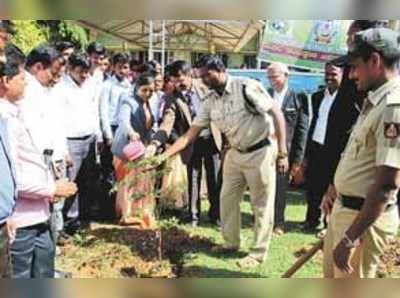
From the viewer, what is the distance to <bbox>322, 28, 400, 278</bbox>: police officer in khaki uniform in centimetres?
239

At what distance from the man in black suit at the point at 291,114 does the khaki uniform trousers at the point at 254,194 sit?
78mm

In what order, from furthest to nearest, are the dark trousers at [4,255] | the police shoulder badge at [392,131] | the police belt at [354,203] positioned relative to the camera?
1. the dark trousers at [4,255]
2. the police belt at [354,203]
3. the police shoulder badge at [392,131]

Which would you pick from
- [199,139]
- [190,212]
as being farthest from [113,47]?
[190,212]

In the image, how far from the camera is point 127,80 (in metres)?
2.62

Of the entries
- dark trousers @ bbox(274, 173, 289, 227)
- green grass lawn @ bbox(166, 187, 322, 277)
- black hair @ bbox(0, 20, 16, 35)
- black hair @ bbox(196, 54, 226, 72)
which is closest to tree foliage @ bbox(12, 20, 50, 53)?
black hair @ bbox(0, 20, 16, 35)

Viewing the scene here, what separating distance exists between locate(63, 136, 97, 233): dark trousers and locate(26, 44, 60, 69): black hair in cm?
36

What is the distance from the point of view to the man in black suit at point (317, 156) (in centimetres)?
256

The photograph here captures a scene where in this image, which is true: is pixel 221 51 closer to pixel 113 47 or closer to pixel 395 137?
pixel 113 47

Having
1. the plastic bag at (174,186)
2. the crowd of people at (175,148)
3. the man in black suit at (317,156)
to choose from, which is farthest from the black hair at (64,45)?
the man in black suit at (317,156)

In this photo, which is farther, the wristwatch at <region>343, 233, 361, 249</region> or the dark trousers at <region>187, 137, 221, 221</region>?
the dark trousers at <region>187, 137, 221, 221</region>

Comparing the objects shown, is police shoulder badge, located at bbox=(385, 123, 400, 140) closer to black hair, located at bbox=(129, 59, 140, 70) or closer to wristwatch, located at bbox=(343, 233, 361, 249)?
wristwatch, located at bbox=(343, 233, 361, 249)

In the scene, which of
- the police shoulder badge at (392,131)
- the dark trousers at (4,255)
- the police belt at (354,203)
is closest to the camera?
the police shoulder badge at (392,131)

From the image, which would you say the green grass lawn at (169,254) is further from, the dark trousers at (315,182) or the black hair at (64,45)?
the black hair at (64,45)
